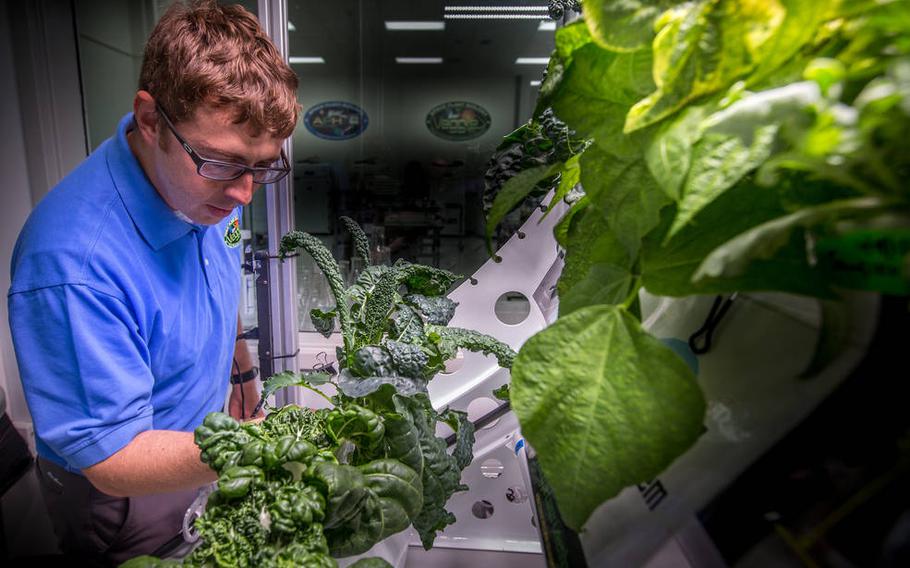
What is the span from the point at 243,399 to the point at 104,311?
82 centimetres

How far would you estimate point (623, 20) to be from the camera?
0.29 meters

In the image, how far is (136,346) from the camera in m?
0.88

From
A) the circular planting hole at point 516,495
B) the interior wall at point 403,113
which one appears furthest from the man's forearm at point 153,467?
the interior wall at point 403,113

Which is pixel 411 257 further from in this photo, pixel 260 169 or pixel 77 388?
pixel 77 388

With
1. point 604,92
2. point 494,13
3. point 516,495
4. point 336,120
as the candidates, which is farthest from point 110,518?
point 494,13

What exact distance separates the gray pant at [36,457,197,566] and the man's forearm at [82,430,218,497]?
28 centimetres

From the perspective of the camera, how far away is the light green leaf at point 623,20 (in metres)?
0.28

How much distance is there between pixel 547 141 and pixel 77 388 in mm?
871

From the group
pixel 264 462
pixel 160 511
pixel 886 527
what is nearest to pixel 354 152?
pixel 160 511

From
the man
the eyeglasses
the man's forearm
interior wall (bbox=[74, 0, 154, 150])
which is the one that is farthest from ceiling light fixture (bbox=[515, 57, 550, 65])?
the man's forearm

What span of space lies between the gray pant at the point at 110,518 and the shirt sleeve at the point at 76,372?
30 centimetres

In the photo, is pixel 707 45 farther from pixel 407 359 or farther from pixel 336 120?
pixel 336 120

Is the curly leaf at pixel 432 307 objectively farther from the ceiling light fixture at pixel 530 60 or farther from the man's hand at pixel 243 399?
the ceiling light fixture at pixel 530 60

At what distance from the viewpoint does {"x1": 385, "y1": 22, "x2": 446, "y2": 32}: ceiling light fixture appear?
1.94 meters
